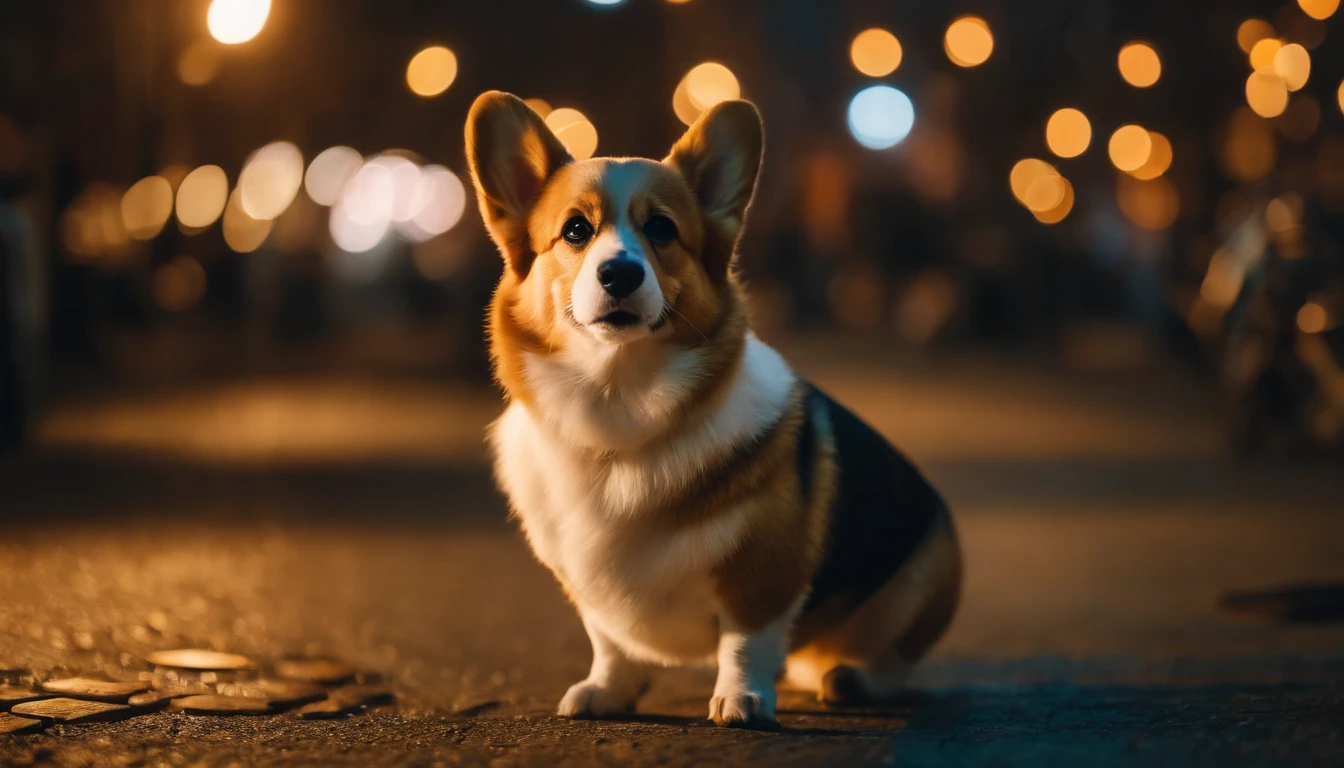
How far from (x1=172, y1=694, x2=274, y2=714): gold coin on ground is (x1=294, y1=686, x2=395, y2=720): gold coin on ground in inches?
4.9

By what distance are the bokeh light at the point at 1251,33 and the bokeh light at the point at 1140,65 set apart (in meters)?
1.53

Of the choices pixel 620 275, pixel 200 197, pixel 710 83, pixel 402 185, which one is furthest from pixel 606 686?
pixel 402 185

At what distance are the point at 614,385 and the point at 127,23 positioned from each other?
12.6 meters

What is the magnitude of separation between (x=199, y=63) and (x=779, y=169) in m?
15.9

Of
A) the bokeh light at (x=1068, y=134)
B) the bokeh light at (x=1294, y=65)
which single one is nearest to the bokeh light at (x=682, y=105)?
the bokeh light at (x=1068, y=134)

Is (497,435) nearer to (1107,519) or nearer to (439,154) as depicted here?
(1107,519)

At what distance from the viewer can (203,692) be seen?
4.67 m

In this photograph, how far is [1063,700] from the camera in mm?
4648

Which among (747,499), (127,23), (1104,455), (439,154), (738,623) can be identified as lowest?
(1104,455)

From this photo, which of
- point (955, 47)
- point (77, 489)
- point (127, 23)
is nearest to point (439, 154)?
point (127, 23)

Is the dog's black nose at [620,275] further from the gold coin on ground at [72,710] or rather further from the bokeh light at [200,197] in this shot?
the bokeh light at [200,197]

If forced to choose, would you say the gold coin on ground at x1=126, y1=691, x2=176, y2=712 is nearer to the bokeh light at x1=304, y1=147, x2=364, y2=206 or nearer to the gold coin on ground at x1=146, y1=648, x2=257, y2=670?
the gold coin on ground at x1=146, y1=648, x2=257, y2=670

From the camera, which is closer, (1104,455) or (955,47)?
(1104,455)

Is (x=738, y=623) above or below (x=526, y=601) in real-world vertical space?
above
